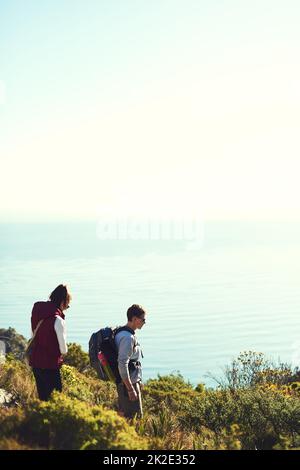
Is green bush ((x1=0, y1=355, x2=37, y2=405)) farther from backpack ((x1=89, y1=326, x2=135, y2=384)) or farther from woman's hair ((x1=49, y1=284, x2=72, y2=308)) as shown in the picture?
woman's hair ((x1=49, y1=284, x2=72, y2=308))

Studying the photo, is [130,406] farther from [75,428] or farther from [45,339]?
[75,428]

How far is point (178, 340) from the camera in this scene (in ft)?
383

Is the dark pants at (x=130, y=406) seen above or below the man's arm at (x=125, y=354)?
below

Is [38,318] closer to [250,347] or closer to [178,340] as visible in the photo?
[250,347]

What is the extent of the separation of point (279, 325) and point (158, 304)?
3707 centimetres

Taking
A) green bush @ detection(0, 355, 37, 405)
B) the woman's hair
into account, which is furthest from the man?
green bush @ detection(0, 355, 37, 405)

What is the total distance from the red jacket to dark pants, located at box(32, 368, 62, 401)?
0.36 feet

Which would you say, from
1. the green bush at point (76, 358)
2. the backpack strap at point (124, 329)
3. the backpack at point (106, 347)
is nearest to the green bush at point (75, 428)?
the backpack at point (106, 347)

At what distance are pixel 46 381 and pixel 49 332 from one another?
2.39ft

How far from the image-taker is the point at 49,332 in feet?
29.0

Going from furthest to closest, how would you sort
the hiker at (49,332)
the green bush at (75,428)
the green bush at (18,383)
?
the green bush at (18,383), the hiker at (49,332), the green bush at (75,428)

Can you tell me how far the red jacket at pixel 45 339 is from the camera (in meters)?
8.84

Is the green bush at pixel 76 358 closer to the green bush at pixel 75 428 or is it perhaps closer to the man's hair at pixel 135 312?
the man's hair at pixel 135 312

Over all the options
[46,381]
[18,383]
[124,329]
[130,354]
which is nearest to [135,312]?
[124,329]
